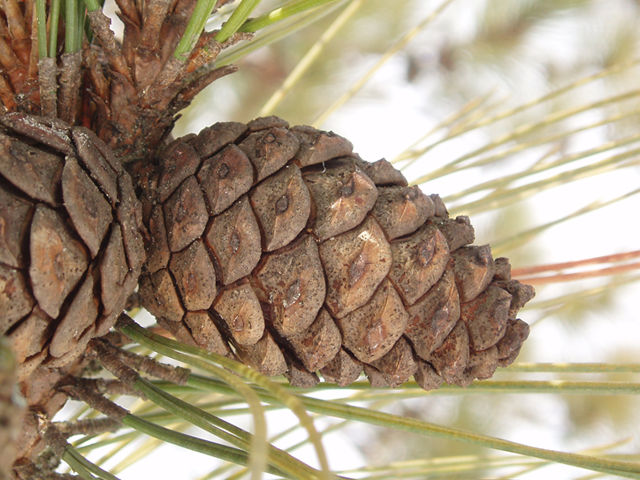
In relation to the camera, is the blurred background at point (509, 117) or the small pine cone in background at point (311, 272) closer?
the small pine cone in background at point (311, 272)

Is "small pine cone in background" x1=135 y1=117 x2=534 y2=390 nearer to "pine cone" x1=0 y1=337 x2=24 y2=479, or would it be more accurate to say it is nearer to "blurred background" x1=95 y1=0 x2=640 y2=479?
"pine cone" x1=0 y1=337 x2=24 y2=479

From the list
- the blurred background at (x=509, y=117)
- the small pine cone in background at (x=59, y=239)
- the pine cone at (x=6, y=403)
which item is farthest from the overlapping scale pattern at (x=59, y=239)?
the blurred background at (x=509, y=117)

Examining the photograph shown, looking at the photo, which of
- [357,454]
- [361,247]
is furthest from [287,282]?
[357,454]

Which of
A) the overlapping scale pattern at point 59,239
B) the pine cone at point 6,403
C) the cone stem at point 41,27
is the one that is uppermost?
the cone stem at point 41,27

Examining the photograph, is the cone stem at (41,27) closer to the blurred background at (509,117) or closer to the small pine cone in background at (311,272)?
the small pine cone in background at (311,272)

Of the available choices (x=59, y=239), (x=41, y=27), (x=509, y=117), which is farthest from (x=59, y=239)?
(x=509, y=117)

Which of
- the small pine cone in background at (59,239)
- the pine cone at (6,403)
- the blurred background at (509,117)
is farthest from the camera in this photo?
the blurred background at (509,117)

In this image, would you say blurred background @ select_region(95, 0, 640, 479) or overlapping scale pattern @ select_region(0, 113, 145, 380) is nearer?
overlapping scale pattern @ select_region(0, 113, 145, 380)

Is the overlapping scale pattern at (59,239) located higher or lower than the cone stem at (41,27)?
lower

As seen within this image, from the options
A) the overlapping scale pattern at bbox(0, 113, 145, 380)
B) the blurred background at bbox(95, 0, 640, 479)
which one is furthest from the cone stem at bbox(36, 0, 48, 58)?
the blurred background at bbox(95, 0, 640, 479)
